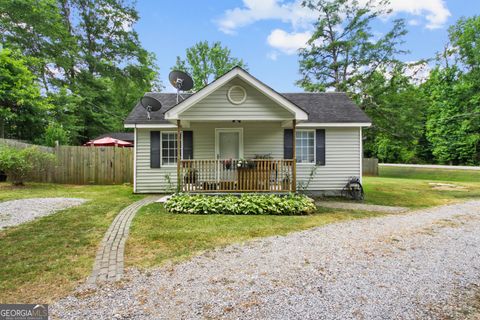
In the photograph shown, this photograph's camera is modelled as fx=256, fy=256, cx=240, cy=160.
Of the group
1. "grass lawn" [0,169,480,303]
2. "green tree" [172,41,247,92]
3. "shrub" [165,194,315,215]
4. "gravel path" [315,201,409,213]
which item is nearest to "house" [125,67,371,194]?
"gravel path" [315,201,409,213]

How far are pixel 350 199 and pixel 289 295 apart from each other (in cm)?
770

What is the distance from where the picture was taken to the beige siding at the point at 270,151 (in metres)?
10.0

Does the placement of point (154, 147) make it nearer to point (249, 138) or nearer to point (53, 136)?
point (249, 138)

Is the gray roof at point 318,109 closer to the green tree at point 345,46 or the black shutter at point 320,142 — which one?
the black shutter at point 320,142

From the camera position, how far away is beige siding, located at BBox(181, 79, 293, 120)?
26.1 ft

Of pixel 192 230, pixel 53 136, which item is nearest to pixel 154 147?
pixel 192 230

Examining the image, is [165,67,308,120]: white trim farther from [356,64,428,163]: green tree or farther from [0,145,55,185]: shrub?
[356,64,428,163]: green tree

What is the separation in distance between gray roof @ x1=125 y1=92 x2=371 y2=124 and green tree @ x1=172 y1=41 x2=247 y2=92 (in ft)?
59.1

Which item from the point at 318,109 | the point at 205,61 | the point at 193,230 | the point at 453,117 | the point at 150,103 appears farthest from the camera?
the point at 205,61

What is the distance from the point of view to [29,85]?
43.9ft

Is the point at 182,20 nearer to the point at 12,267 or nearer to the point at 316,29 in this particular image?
the point at 316,29

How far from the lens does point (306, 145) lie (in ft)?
33.5

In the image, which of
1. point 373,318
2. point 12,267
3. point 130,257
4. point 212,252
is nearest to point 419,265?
point 373,318

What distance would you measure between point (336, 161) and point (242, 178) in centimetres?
421
